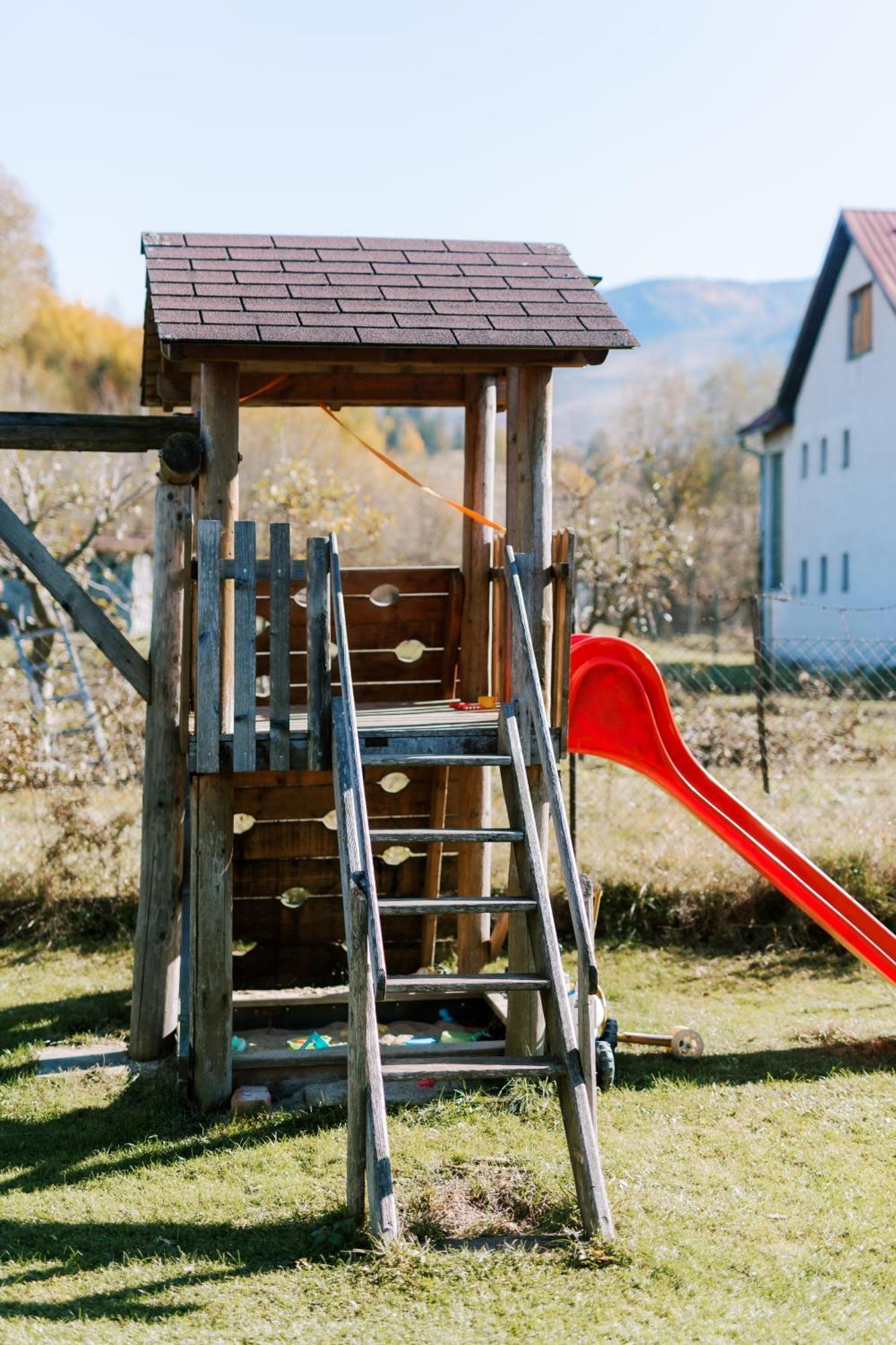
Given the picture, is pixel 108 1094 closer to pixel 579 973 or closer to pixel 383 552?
pixel 579 973

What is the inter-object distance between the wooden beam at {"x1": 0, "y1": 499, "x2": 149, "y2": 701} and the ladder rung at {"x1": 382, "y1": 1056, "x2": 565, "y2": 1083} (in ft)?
8.59

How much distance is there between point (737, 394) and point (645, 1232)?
2055 inches

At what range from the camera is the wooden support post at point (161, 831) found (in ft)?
21.6

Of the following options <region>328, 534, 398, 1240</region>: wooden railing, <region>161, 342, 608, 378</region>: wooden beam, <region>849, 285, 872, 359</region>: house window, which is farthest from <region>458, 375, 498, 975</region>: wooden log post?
<region>849, 285, 872, 359</region>: house window

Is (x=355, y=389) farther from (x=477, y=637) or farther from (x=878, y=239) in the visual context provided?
(x=878, y=239)

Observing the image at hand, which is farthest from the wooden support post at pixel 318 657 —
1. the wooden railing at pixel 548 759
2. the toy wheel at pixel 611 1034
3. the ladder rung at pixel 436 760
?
the toy wheel at pixel 611 1034

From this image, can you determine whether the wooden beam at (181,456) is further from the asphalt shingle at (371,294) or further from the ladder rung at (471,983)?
the ladder rung at (471,983)

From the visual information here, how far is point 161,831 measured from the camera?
6.61 meters

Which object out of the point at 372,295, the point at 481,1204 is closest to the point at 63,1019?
the point at 481,1204

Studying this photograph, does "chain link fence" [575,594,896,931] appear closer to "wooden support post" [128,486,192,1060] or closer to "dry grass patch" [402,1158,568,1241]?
"wooden support post" [128,486,192,1060]

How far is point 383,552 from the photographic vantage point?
26.4 metres

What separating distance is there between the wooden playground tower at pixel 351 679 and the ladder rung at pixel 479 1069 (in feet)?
0.03

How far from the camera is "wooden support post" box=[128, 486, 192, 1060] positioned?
6574 millimetres

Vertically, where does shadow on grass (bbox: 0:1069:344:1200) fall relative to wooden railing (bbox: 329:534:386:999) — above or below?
below
